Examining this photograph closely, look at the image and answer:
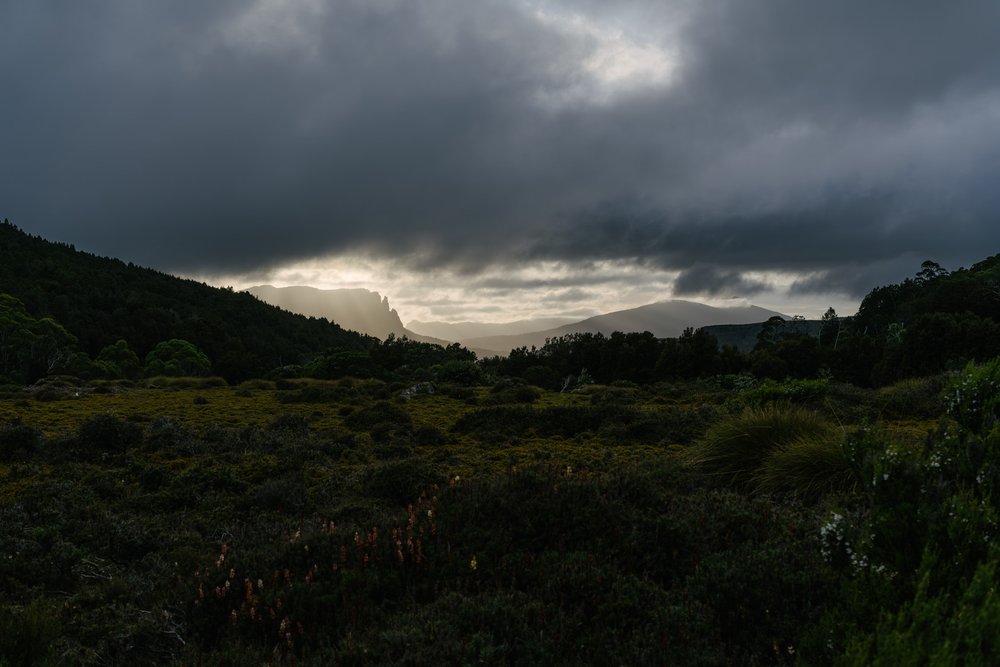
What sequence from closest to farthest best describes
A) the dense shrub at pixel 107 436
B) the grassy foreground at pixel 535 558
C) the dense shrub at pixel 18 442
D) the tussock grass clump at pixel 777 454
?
the grassy foreground at pixel 535 558, the tussock grass clump at pixel 777 454, the dense shrub at pixel 18 442, the dense shrub at pixel 107 436

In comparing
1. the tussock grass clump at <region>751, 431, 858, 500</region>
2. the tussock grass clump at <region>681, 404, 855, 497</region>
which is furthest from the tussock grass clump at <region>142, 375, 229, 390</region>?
the tussock grass clump at <region>751, 431, 858, 500</region>

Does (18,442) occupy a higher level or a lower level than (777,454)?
lower

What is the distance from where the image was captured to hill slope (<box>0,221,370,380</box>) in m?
74.8

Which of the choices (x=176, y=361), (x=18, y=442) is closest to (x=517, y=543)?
(x=18, y=442)

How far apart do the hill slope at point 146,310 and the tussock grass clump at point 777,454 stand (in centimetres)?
4545

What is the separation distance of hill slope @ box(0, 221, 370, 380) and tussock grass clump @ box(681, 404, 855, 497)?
4545cm

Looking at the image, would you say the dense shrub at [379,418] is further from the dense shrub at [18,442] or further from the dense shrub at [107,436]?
the dense shrub at [18,442]

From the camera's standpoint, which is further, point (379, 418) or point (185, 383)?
point (185, 383)

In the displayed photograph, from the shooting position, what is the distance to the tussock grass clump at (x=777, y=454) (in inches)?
289

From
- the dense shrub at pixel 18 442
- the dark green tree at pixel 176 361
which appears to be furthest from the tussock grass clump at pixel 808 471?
the dark green tree at pixel 176 361

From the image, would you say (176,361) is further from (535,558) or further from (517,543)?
(535,558)

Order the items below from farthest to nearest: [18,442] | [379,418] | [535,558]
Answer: [379,418], [18,442], [535,558]

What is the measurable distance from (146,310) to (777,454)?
94716mm

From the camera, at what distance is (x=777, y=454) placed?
26.2ft
